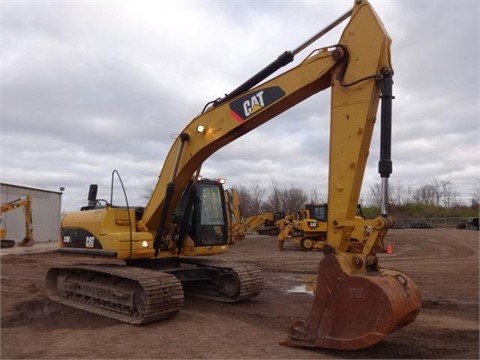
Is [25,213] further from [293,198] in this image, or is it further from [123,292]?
[293,198]

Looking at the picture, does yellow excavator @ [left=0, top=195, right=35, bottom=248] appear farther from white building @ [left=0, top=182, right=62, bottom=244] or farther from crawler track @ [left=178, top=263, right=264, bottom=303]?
crawler track @ [left=178, top=263, right=264, bottom=303]

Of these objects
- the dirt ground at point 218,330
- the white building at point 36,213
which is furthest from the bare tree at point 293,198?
the dirt ground at point 218,330

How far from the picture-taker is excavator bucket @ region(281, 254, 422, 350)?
5320 mm

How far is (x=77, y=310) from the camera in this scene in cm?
904

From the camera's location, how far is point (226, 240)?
32.9 feet

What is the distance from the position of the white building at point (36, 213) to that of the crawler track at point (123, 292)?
25.2 metres

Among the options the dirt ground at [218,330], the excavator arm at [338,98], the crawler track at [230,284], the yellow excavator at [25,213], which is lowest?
the dirt ground at [218,330]

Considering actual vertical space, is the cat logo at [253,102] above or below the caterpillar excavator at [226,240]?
above

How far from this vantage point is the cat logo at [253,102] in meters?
7.40

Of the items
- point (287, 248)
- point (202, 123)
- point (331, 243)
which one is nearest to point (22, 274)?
point (202, 123)

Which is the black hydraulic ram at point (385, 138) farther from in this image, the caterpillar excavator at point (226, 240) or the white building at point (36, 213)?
the white building at point (36, 213)

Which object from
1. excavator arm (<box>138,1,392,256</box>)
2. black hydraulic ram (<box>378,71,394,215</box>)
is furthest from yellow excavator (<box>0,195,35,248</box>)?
black hydraulic ram (<box>378,71,394,215</box>)

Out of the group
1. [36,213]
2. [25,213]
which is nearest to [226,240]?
[25,213]

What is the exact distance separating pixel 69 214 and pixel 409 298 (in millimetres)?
7213
